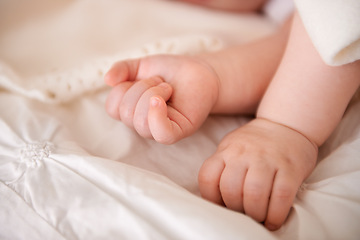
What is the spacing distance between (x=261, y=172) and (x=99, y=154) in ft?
0.87

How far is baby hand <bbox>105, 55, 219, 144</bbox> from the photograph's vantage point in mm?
437

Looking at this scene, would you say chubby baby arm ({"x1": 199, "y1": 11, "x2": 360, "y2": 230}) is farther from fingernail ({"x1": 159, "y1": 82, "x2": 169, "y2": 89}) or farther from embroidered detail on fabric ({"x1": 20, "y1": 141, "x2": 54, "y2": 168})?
embroidered detail on fabric ({"x1": 20, "y1": 141, "x2": 54, "y2": 168})

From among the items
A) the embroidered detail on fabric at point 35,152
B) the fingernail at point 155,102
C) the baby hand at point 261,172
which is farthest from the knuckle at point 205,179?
the embroidered detail on fabric at point 35,152

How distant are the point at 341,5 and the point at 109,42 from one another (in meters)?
0.55

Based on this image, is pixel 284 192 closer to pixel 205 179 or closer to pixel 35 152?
pixel 205 179

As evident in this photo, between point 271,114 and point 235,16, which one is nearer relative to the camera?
point 271,114

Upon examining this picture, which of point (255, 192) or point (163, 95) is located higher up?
point (163, 95)

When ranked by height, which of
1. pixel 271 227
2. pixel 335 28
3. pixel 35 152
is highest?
pixel 335 28

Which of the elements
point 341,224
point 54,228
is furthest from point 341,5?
point 54,228

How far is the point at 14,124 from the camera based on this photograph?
51cm

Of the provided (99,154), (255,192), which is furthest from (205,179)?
(99,154)

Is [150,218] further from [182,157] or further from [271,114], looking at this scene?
[271,114]

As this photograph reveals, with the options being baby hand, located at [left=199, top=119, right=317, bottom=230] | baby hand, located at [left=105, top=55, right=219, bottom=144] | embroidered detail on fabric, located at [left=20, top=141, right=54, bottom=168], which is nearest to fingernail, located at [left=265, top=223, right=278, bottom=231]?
baby hand, located at [left=199, top=119, right=317, bottom=230]

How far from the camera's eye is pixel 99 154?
20.0 inches
